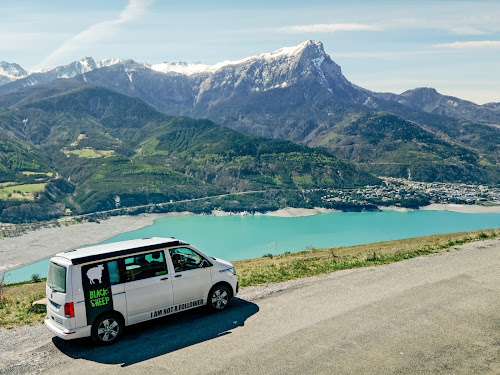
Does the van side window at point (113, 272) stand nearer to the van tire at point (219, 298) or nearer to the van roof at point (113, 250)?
the van roof at point (113, 250)

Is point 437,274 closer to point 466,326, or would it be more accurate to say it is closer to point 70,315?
point 466,326

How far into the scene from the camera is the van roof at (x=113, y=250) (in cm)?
1463

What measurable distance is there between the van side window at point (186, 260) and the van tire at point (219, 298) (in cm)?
118

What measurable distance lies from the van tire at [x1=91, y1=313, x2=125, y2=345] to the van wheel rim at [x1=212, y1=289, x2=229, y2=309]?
3.79 m

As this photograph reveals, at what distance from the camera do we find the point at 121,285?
15.0 m

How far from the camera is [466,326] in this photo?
15938mm

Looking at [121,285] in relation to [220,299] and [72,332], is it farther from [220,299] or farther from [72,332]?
[220,299]

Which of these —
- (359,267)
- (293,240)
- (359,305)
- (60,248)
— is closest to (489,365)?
(359,305)

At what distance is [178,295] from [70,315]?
3.74m

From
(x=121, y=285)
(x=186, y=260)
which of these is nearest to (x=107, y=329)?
(x=121, y=285)

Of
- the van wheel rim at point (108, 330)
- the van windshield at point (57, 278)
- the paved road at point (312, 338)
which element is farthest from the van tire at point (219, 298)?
the van windshield at point (57, 278)

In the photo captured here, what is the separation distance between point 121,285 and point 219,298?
14.0 ft

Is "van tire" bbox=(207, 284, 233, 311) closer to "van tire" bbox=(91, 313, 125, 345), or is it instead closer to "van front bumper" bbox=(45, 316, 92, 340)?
"van tire" bbox=(91, 313, 125, 345)

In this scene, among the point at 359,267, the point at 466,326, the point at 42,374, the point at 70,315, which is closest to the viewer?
the point at 42,374
